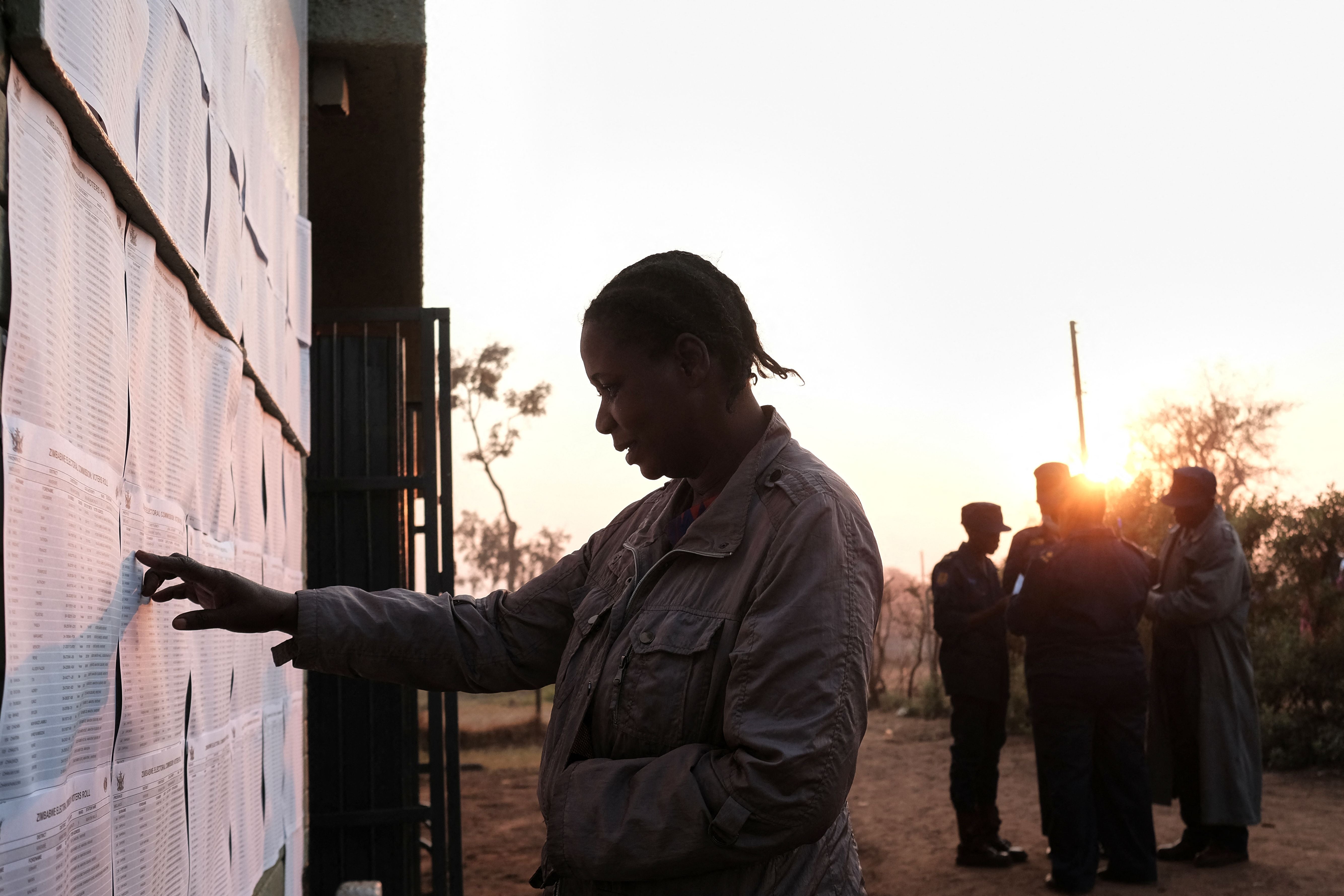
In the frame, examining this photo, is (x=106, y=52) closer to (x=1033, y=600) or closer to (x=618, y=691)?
(x=618, y=691)

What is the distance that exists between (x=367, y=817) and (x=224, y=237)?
3082 mm

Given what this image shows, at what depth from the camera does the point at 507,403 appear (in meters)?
22.8

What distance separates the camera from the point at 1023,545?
20.9ft

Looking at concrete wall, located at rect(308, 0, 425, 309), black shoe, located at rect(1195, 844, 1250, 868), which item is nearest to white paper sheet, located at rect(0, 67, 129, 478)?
concrete wall, located at rect(308, 0, 425, 309)

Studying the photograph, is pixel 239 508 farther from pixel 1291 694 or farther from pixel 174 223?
Result: pixel 1291 694

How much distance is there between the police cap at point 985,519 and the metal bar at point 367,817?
3.68 meters

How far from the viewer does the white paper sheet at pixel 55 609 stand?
1.11 metres

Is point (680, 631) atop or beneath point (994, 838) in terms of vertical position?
atop

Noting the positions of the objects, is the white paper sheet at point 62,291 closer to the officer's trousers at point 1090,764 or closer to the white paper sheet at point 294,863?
the white paper sheet at point 294,863

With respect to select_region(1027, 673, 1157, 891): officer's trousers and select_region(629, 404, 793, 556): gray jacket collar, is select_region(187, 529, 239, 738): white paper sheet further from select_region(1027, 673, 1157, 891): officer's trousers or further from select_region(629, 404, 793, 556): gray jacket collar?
select_region(1027, 673, 1157, 891): officer's trousers

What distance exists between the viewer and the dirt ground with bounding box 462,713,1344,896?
6062 mm

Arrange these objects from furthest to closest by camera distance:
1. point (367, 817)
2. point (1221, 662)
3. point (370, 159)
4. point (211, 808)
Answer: point (1221, 662), point (370, 159), point (367, 817), point (211, 808)

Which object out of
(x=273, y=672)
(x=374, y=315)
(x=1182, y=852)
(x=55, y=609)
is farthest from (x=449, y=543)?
(x=1182, y=852)

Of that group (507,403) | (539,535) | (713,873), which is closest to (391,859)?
(713,873)
